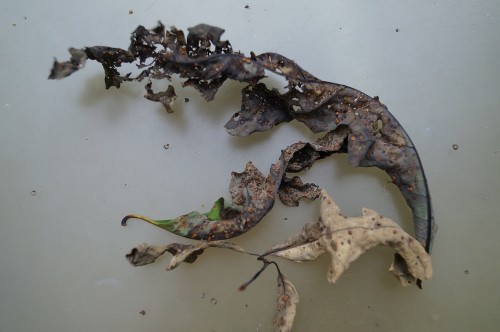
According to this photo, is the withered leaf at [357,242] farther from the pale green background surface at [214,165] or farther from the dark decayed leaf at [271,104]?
the pale green background surface at [214,165]

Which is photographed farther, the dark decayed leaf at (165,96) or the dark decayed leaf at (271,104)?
the dark decayed leaf at (165,96)

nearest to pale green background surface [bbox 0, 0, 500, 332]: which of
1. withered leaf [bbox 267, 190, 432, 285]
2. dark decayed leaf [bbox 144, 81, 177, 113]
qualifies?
dark decayed leaf [bbox 144, 81, 177, 113]

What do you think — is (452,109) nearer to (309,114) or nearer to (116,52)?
(309,114)

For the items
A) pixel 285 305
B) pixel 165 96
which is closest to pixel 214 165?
pixel 165 96

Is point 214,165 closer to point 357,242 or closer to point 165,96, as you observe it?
point 165,96

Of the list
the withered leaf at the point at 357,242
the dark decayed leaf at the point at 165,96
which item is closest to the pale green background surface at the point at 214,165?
the dark decayed leaf at the point at 165,96
